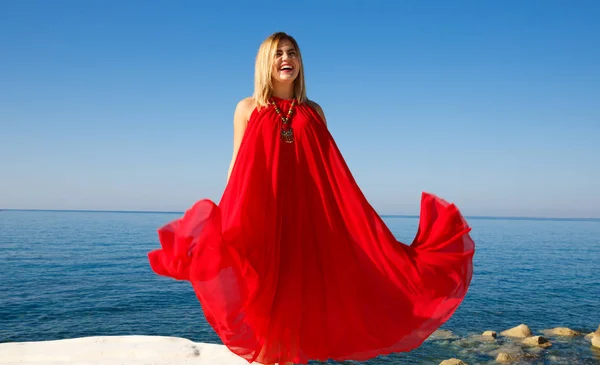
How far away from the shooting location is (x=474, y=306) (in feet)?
84.8

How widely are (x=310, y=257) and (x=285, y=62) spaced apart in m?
1.54

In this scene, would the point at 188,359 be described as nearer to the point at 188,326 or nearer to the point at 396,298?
the point at 396,298

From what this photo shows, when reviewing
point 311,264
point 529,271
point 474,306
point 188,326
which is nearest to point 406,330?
point 311,264

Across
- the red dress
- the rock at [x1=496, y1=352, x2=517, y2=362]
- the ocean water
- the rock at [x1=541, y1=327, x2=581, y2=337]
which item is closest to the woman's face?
the red dress

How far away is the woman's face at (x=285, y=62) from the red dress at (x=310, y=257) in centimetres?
22

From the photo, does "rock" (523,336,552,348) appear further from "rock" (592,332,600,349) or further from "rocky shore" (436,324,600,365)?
"rock" (592,332,600,349)

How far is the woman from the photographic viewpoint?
321 cm

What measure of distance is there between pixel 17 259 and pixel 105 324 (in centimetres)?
2687

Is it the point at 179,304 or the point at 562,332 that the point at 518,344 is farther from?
the point at 179,304

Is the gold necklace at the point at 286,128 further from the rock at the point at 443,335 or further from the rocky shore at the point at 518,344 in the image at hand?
the rock at the point at 443,335

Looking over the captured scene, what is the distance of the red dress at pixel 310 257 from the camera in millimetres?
3213

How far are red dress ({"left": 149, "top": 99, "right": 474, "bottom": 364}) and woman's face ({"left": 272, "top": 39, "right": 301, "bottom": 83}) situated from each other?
8.5 inches

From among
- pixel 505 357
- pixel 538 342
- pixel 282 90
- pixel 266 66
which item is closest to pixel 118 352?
pixel 282 90

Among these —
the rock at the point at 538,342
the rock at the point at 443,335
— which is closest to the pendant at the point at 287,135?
the rock at the point at 443,335
